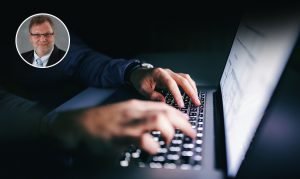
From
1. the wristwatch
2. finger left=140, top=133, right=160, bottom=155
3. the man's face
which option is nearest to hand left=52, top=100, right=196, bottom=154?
→ finger left=140, top=133, right=160, bottom=155

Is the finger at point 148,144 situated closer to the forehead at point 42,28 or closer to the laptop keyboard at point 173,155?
the laptop keyboard at point 173,155

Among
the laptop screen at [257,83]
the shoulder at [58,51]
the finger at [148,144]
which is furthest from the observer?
the shoulder at [58,51]

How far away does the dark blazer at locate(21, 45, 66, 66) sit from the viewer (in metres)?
0.89

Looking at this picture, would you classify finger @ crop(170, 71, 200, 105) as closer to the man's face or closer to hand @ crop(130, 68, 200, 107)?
hand @ crop(130, 68, 200, 107)

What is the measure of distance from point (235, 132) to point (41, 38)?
58 cm

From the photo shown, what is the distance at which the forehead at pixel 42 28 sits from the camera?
891 millimetres

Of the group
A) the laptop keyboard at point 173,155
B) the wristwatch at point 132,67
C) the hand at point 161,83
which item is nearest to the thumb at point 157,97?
the hand at point 161,83

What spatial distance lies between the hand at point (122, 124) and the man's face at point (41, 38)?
0.34 m

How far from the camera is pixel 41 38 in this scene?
88 cm

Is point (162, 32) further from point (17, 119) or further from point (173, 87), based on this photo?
point (17, 119)

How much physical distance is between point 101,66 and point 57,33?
0.92 feet

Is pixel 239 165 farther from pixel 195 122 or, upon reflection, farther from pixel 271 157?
pixel 195 122

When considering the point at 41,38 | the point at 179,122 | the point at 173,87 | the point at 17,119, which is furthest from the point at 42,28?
the point at 179,122

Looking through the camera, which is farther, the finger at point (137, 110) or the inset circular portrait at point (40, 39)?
the inset circular portrait at point (40, 39)
